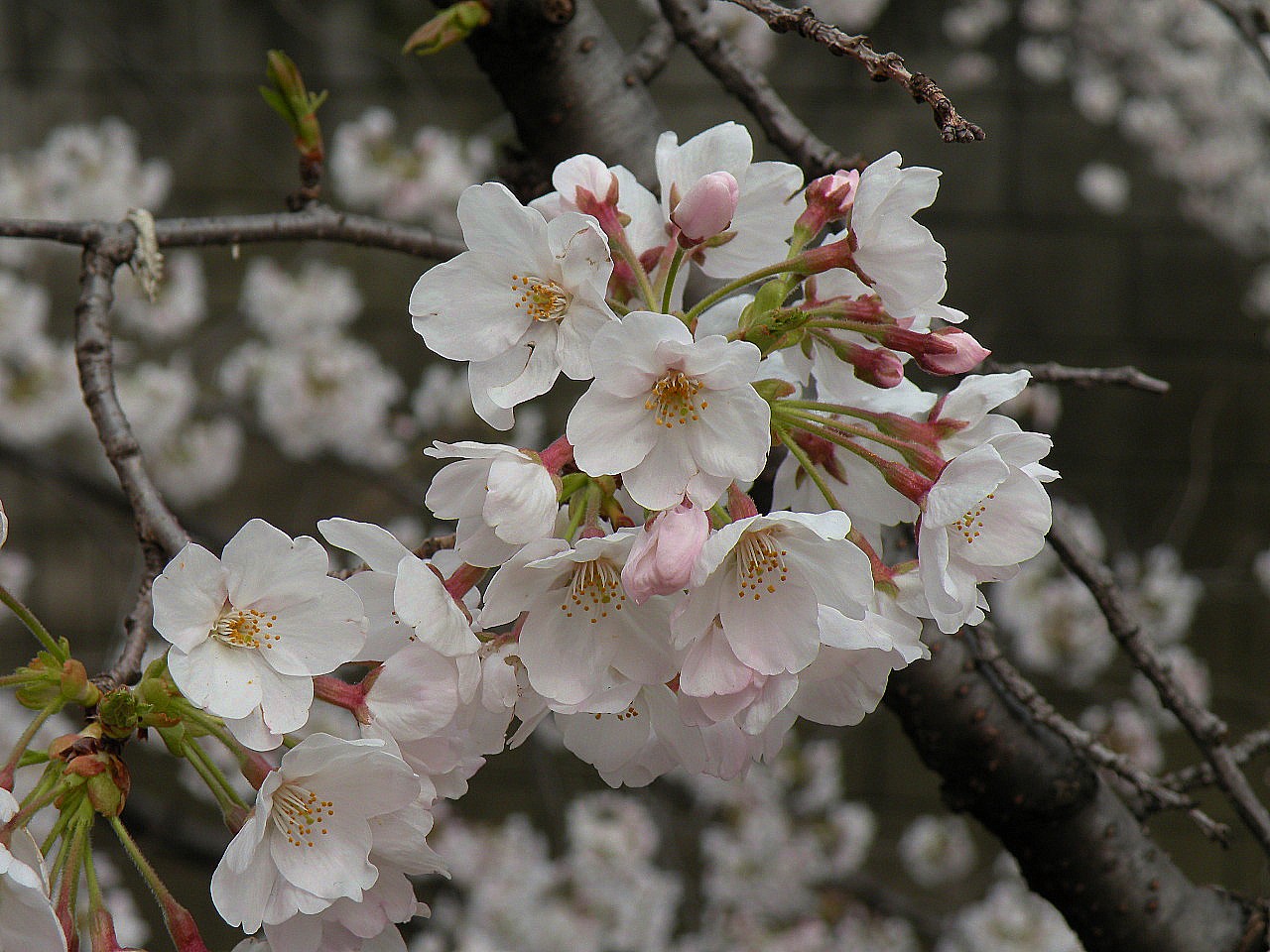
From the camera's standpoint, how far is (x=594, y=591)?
575 millimetres

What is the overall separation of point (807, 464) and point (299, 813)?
0.34 meters

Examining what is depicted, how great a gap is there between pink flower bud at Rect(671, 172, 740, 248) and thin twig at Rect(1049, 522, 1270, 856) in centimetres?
49

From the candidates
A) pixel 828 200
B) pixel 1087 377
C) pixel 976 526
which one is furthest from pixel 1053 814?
pixel 828 200

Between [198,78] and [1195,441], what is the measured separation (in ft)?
10.4

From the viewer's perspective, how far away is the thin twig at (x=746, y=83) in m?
1.00

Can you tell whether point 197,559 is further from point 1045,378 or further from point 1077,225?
point 1077,225

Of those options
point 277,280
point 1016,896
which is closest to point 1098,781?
point 1016,896

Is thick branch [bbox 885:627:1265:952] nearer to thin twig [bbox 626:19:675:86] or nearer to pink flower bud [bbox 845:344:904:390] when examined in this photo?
pink flower bud [bbox 845:344:904:390]

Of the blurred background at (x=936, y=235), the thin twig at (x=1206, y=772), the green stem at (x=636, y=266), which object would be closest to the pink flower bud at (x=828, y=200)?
the green stem at (x=636, y=266)

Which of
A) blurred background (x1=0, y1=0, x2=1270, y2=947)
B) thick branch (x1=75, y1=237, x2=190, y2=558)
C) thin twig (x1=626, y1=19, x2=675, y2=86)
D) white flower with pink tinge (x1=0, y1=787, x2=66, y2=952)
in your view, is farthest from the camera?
blurred background (x1=0, y1=0, x2=1270, y2=947)

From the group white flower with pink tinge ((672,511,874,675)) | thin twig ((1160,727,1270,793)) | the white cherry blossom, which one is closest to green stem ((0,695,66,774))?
the white cherry blossom

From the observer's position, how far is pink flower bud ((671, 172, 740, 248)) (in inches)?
24.2

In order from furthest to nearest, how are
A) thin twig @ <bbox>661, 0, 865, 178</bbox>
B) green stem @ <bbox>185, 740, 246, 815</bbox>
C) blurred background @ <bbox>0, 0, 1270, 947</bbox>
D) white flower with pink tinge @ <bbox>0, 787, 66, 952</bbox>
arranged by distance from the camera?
blurred background @ <bbox>0, 0, 1270, 947</bbox>
thin twig @ <bbox>661, 0, 865, 178</bbox>
green stem @ <bbox>185, 740, 246, 815</bbox>
white flower with pink tinge @ <bbox>0, 787, 66, 952</bbox>

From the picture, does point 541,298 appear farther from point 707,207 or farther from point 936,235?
point 936,235
